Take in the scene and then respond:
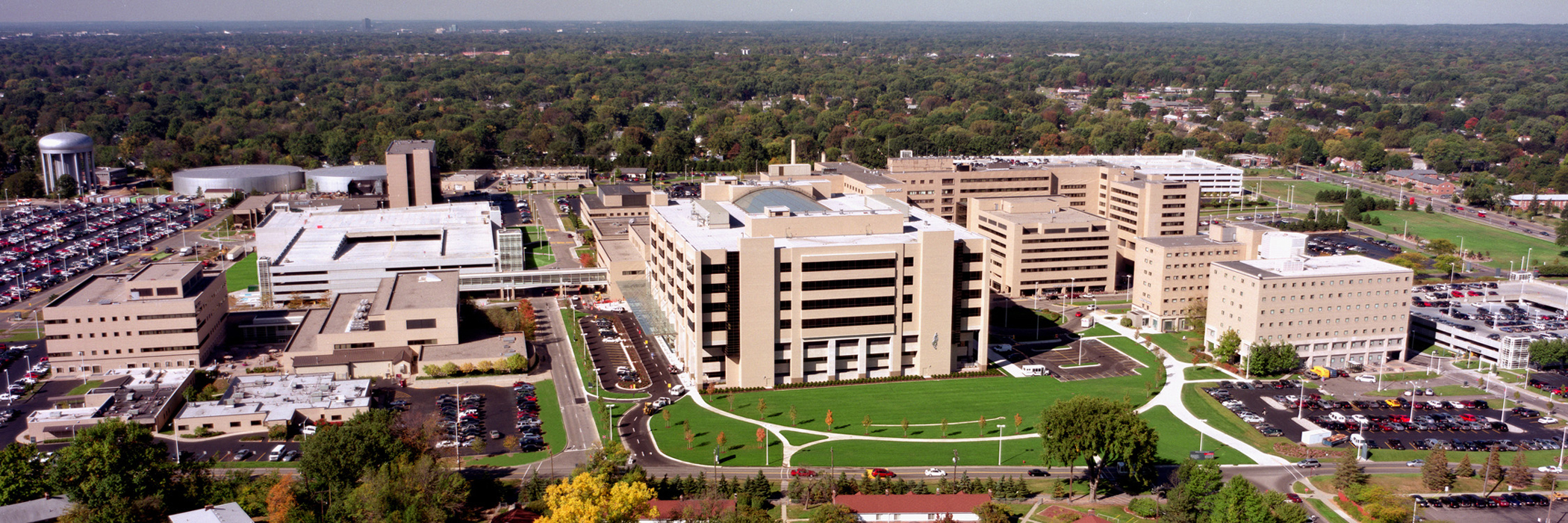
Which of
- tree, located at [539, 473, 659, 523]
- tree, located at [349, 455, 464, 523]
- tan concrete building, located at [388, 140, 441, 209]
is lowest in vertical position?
tree, located at [349, 455, 464, 523]

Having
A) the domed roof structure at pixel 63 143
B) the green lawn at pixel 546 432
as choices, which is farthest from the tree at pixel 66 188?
the green lawn at pixel 546 432

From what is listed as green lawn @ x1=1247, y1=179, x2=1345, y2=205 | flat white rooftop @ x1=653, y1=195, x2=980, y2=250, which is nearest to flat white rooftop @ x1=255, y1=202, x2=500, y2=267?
flat white rooftop @ x1=653, y1=195, x2=980, y2=250

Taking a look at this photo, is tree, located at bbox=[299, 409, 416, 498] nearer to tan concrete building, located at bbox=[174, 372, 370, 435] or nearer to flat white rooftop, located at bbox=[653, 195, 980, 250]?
tan concrete building, located at bbox=[174, 372, 370, 435]

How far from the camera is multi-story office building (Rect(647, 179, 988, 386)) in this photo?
6253 cm

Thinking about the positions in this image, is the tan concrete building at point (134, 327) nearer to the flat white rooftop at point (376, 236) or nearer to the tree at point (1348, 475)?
the flat white rooftop at point (376, 236)

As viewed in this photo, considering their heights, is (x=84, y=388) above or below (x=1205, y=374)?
above

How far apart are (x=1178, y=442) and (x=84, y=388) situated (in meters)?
59.5

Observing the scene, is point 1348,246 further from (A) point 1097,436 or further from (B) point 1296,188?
(A) point 1097,436

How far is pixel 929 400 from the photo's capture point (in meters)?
61.4

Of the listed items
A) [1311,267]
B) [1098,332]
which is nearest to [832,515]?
[1098,332]

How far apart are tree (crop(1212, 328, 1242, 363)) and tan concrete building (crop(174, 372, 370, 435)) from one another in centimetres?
4955

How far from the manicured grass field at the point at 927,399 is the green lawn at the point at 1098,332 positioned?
31.5 feet

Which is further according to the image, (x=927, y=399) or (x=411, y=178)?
(x=411, y=178)

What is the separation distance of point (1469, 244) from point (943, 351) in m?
73.6
